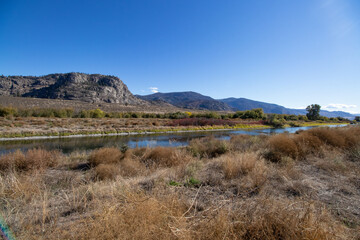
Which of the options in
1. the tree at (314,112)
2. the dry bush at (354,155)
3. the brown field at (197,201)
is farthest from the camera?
the tree at (314,112)

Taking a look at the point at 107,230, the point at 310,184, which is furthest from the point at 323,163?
the point at 107,230

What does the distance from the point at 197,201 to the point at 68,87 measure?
102m

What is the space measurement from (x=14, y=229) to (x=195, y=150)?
8524 mm

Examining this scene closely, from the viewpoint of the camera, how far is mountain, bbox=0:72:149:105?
8034 centimetres

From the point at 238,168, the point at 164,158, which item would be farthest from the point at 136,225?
the point at 164,158

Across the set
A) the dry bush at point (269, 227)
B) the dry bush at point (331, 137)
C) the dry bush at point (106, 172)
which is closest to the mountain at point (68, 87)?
the dry bush at point (106, 172)

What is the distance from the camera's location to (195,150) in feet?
33.2

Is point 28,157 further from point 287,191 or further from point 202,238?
point 287,191

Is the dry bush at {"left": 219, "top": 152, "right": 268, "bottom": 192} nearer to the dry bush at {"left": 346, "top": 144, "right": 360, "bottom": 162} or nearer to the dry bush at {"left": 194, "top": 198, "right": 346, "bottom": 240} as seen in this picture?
the dry bush at {"left": 194, "top": 198, "right": 346, "bottom": 240}

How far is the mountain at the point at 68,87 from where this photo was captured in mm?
80338

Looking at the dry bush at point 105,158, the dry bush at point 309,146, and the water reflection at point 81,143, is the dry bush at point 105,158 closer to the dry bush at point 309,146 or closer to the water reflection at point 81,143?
the water reflection at point 81,143

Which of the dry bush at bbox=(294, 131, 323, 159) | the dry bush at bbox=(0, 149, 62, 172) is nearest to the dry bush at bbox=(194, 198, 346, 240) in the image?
the dry bush at bbox=(294, 131, 323, 159)

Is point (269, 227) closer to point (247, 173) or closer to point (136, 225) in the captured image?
point (136, 225)

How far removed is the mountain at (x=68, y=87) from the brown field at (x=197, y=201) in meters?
83.3
